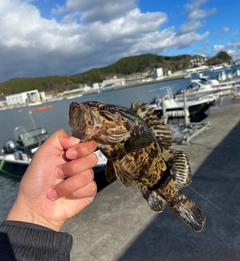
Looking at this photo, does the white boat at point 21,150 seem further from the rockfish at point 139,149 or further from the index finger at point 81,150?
the index finger at point 81,150

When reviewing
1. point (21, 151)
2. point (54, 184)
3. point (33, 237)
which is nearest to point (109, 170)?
point (54, 184)

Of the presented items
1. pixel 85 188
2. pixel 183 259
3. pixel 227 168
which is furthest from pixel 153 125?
pixel 227 168

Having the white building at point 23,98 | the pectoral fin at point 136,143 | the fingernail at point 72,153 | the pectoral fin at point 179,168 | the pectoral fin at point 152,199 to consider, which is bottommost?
the white building at point 23,98

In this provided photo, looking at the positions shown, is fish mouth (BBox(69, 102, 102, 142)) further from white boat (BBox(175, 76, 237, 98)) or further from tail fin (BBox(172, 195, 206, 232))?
white boat (BBox(175, 76, 237, 98))

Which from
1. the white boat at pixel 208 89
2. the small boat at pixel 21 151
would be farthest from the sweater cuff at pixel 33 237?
the white boat at pixel 208 89

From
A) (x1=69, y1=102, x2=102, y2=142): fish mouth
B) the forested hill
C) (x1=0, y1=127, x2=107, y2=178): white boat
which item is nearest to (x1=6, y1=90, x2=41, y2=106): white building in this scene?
the forested hill
